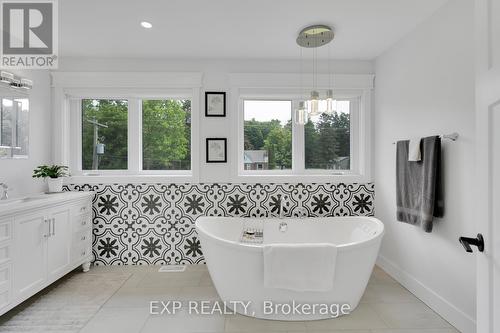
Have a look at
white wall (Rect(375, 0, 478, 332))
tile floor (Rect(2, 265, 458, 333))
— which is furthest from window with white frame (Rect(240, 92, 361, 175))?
tile floor (Rect(2, 265, 458, 333))

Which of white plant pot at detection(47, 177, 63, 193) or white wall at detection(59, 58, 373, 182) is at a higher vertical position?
white wall at detection(59, 58, 373, 182)

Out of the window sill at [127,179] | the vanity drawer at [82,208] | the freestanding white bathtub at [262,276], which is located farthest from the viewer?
the window sill at [127,179]

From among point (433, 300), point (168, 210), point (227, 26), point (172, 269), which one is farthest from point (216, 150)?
point (433, 300)

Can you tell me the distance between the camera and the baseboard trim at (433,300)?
6.51 ft

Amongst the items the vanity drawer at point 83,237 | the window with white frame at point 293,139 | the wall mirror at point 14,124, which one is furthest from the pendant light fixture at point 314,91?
the wall mirror at point 14,124

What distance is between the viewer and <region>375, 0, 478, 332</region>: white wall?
197 cm

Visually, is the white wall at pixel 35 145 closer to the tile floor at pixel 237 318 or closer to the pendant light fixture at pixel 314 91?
the tile floor at pixel 237 318

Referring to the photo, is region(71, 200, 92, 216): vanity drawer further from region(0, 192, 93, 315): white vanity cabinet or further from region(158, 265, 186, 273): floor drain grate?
region(158, 265, 186, 273): floor drain grate

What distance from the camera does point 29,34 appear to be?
256 cm

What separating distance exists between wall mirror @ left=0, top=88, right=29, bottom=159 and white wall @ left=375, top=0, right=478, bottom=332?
147 inches

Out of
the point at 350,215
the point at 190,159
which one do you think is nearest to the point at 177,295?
the point at 190,159

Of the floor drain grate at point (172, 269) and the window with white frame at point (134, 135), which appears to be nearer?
the floor drain grate at point (172, 269)

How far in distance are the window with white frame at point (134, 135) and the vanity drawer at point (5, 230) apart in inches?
54.8

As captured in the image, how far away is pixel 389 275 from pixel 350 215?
732mm
